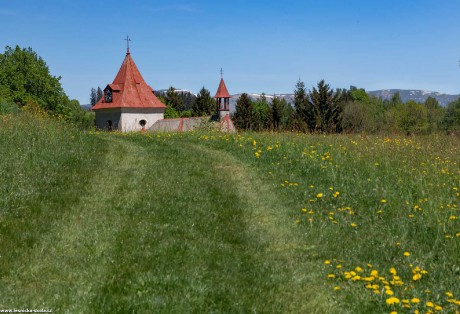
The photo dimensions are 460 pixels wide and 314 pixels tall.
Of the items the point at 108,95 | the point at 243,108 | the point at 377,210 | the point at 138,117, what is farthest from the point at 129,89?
the point at 377,210

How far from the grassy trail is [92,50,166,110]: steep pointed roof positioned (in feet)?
138

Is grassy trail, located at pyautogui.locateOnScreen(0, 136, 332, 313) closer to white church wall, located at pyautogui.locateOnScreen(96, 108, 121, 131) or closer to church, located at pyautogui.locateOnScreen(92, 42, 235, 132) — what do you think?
church, located at pyautogui.locateOnScreen(92, 42, 235, 132)

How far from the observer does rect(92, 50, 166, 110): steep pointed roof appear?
166 ft

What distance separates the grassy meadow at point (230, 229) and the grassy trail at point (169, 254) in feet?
0.07

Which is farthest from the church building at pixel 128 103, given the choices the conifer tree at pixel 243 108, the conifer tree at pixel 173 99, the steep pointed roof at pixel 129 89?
the conifer tree at pixel 173 99

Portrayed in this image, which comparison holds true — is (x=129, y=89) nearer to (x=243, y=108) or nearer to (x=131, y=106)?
(x=131, y=106)

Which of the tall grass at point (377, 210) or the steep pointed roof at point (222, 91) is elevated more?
the steep pointed roof at point (222, 91)

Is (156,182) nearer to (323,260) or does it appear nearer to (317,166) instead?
(317,166)

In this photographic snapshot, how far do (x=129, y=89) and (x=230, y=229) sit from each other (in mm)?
46059

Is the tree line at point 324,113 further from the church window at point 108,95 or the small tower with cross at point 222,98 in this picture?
the church window at point 108,95

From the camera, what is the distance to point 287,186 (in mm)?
9820

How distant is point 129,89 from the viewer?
51.3 m

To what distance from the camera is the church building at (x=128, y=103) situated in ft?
165

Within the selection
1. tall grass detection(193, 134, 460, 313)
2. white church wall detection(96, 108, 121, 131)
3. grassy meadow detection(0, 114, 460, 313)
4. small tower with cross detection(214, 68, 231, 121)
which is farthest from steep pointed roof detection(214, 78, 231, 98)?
grassy meadow detection(0, 114, 460, 313)
